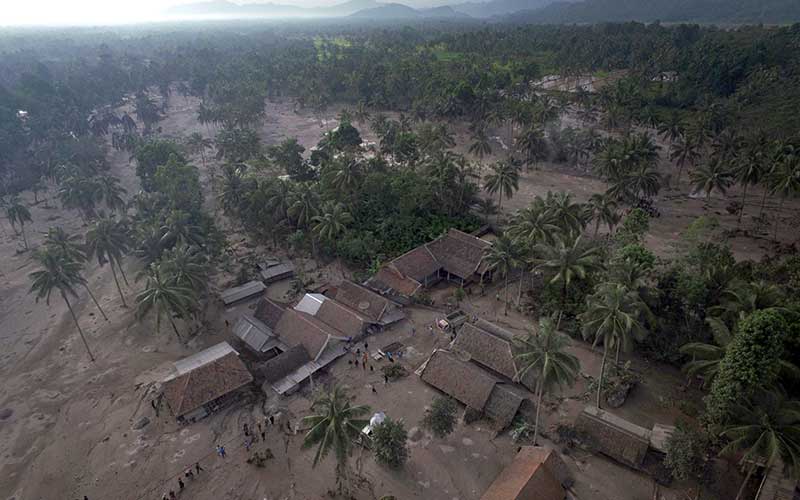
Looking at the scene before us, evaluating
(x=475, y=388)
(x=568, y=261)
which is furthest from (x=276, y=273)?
(x=568, y=261)

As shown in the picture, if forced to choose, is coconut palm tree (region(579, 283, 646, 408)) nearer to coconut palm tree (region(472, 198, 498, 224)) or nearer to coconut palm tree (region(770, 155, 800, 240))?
coconut palm tree (region(472, 198, 498, 224))

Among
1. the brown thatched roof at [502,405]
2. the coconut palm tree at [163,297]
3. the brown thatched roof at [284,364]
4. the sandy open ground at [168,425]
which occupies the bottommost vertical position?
the sandy open ground at [168,425]

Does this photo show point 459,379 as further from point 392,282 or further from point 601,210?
point 601,210

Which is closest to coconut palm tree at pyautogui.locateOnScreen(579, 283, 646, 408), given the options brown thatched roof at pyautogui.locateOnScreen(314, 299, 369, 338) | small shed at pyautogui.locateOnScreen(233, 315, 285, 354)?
brown thatched roof at pyautogui.locateOnScreen(314, 299, 369, 338)

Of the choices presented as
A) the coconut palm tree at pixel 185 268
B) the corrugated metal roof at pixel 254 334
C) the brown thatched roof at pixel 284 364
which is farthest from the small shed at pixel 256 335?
the coconut palm tree at pixel 185 268

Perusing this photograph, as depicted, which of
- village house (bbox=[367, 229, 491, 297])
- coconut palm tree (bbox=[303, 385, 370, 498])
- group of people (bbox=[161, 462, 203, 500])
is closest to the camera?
coconut palm tree (bbox=[303, 385, 370, 498])

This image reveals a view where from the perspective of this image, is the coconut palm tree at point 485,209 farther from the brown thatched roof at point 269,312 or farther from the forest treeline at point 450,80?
the forest treeline at point 450,80
